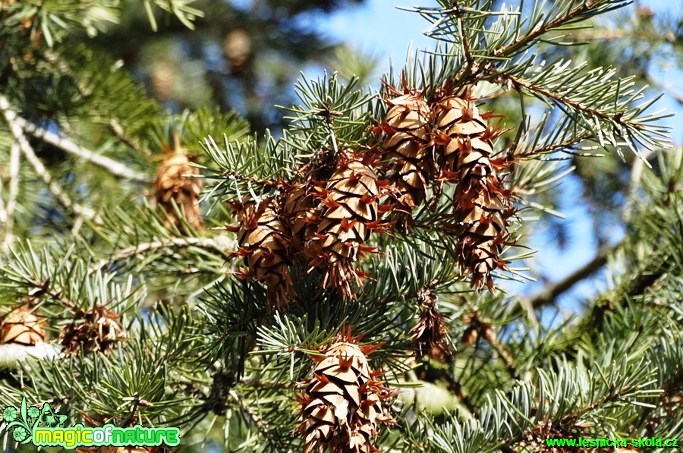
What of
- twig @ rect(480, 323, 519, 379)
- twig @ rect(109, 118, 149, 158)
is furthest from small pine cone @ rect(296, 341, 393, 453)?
twig @ rect(109, 118, 149, 158)

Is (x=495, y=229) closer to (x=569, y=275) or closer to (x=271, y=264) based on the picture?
(x=271, y=264)

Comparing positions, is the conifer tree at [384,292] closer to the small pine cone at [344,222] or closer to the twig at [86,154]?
the small pine cone at [344,222]

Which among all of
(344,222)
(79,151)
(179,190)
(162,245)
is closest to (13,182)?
(79,151)

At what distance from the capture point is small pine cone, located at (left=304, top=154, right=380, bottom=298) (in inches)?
35.7

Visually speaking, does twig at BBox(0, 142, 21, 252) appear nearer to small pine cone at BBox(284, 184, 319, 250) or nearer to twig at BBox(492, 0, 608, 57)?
small pine cone at BBox(284, 184, 319, 250)

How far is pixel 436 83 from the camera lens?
0.99 metres

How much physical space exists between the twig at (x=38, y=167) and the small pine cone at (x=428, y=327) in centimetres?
112

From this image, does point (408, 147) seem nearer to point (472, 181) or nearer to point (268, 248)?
point (472, 181)

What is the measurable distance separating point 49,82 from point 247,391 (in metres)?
1.01

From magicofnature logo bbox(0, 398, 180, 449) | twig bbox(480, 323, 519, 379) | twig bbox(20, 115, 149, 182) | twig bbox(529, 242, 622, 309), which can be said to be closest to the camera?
magicofnature logo bbox(0, 398, 180, 449)

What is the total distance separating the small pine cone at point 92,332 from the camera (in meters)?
1.18

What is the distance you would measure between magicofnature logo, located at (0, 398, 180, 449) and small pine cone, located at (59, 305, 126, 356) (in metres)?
0.12

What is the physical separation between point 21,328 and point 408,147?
0.70m

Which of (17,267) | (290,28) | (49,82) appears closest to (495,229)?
(17,267)
